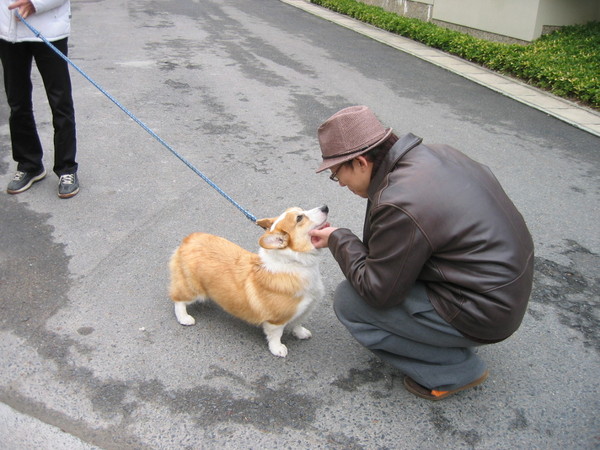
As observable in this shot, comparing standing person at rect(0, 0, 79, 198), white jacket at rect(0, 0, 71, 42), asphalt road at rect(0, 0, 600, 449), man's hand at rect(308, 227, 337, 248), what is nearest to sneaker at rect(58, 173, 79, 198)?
standing person at rect(0, 0, 79, 198)

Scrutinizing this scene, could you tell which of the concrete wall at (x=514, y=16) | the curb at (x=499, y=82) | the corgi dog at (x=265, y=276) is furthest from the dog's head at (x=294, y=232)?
the concrete wall at (x=514, y=16)

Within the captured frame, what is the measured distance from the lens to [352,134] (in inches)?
97.0

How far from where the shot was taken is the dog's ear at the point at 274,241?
2.85 metres

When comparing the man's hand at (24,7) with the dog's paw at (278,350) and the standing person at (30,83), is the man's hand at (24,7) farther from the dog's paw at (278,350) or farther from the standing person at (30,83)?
the dog's paw at (278,350)

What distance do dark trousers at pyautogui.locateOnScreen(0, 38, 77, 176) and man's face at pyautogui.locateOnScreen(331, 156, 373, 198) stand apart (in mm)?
2944

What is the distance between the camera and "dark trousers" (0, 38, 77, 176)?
4.33m

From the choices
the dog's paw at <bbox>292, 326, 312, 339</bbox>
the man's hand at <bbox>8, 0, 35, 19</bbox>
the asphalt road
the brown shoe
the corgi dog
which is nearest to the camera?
the asphalt road

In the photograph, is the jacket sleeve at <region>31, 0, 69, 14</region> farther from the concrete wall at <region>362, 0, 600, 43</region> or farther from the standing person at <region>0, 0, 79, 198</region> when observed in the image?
the concrete wall at <region>362, 0, 600, 43</region>

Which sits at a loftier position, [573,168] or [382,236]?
[382,236]

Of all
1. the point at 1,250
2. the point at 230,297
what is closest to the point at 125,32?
the point at 1,250

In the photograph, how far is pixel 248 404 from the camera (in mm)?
2723

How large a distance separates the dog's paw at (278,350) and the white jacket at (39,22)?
3086 millimetres

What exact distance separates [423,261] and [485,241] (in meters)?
0.28

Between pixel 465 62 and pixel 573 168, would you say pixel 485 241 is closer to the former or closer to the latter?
pixel 573 168
